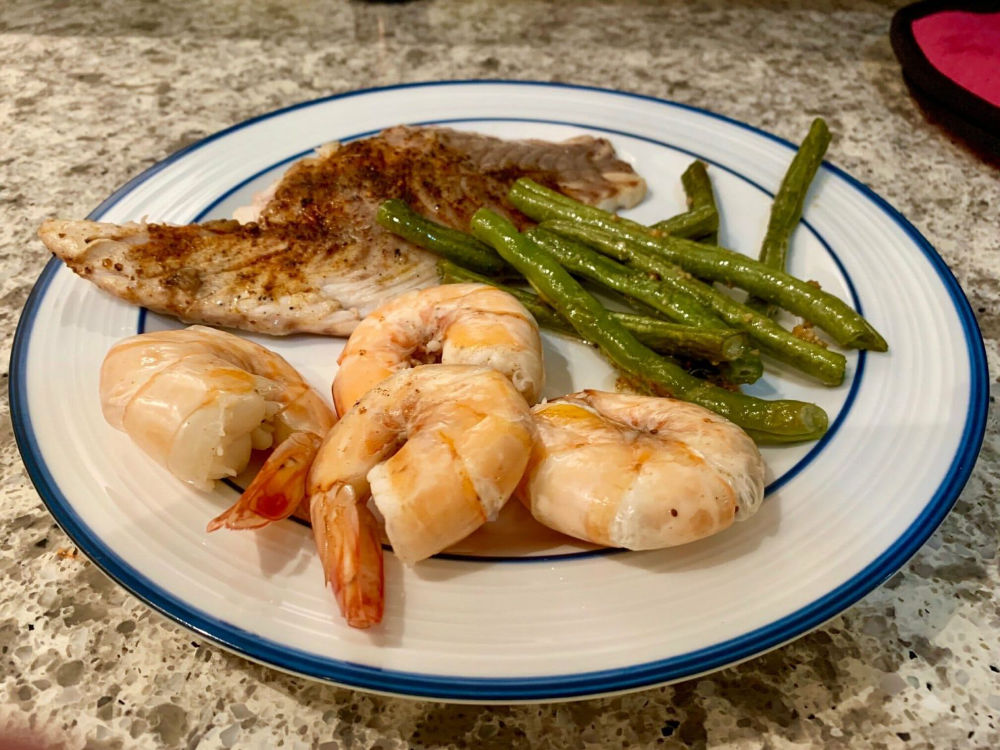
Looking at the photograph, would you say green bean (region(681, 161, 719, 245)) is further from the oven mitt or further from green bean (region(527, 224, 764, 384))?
the oven mitt

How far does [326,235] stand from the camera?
2.31 metres

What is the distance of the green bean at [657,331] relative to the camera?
6.31ft

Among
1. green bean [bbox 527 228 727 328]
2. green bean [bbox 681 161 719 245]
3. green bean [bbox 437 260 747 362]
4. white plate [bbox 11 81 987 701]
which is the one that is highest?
green bean [bbox 681 161 719 245]

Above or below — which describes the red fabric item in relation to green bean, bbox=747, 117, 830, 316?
above

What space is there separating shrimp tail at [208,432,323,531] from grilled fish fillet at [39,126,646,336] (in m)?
0.68

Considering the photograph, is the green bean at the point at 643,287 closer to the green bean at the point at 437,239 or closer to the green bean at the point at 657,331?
the green bean at the point at 657,331

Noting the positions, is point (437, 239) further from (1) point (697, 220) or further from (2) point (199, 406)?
(2) point (199, 406)

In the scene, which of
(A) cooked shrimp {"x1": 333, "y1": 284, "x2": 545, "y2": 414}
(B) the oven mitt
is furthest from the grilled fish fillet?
(B) the oven mitt

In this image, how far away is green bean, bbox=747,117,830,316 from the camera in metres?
2.32

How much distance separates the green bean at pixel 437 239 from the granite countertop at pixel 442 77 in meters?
1.17

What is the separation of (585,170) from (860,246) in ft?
2.95


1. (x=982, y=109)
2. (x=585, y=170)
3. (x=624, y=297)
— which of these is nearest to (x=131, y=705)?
(x=624, y=297)

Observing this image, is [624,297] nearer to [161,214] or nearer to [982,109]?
[161,214]

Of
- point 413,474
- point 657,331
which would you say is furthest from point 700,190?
point 413,474
